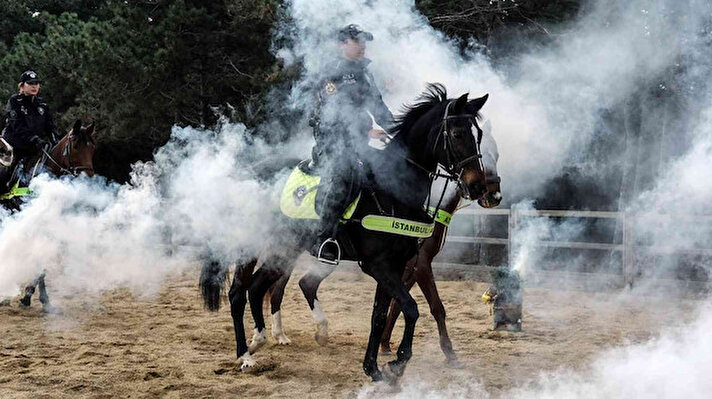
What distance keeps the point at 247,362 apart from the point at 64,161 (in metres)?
4.62

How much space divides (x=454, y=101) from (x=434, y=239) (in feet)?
7.04

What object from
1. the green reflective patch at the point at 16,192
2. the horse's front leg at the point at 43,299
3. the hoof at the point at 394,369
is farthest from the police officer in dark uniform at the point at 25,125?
the hoof at the point at 394,369

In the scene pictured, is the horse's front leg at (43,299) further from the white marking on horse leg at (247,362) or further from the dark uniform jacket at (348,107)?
the dark uniform jacket at (348,107)

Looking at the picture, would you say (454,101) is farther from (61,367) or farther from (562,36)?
(562,36)

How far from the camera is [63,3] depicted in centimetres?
2509

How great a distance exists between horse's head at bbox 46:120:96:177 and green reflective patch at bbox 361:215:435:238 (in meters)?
5.32

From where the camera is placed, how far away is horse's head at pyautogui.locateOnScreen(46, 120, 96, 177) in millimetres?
9609

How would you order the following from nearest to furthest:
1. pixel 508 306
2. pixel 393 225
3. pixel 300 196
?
pixel 393 225, pixel 300 196, pixel 508 306

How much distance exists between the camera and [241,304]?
280 inches

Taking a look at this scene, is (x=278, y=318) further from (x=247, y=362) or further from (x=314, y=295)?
(x=247, y=362)

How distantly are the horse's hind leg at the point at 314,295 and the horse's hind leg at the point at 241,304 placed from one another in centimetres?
82

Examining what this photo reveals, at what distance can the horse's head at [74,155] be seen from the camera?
9.61 meters

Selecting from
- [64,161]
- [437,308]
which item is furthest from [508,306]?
[64,161]

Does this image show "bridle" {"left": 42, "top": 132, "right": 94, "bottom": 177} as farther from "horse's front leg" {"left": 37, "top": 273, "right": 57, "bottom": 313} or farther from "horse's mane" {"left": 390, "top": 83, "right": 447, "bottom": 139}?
"horse's mane" {"left": 390, "top": 83, "right": 447, "bottom": 139}
